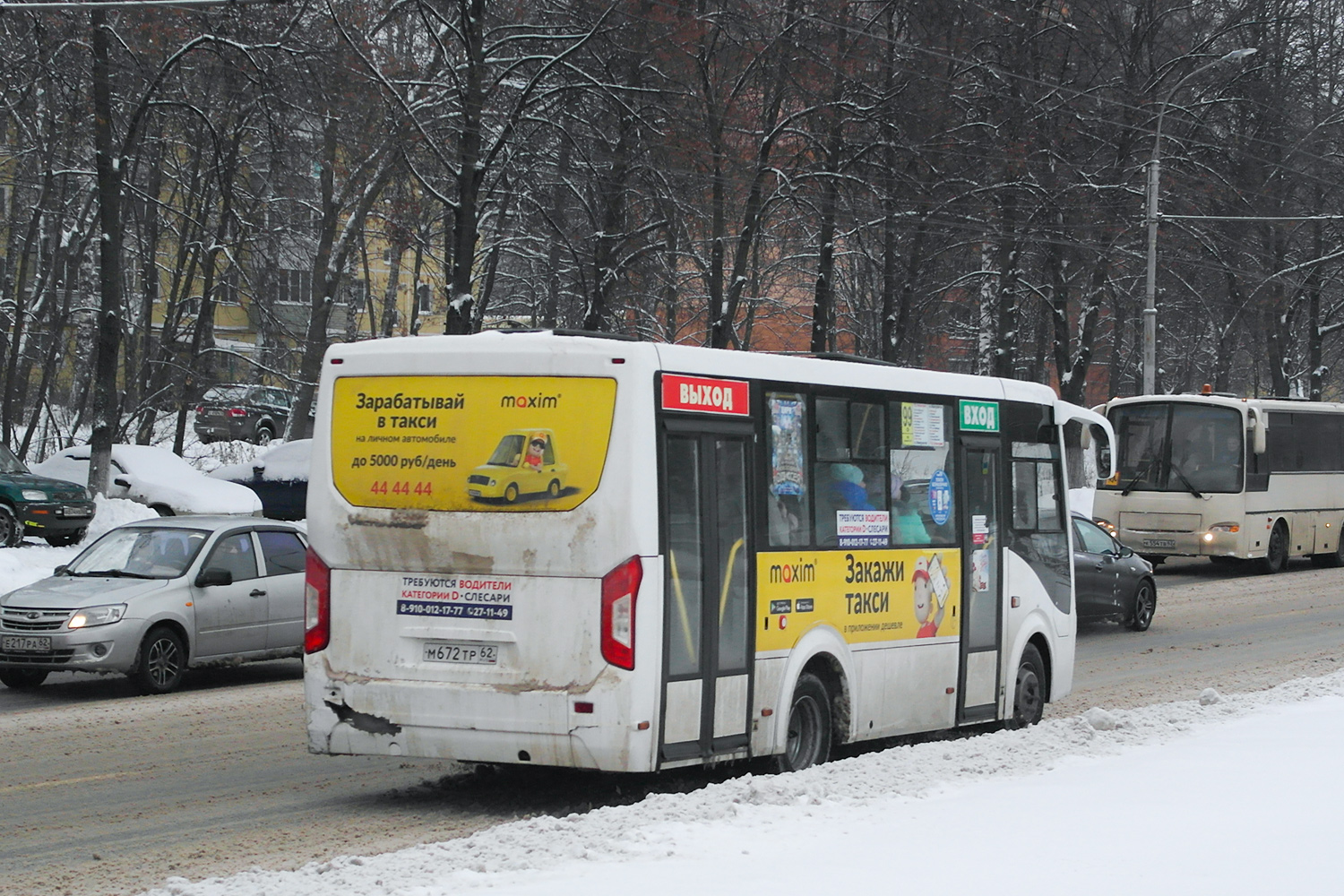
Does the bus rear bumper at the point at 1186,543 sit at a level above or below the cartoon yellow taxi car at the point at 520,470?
below

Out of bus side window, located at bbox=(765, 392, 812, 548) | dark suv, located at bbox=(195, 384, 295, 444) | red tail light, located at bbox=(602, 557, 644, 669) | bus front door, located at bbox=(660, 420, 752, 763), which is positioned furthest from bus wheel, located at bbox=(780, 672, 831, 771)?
dark suv, located at bbox=(195, 384, 295, 444)

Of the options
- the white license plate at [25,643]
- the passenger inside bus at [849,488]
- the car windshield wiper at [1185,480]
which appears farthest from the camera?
the car windshield wiper at [1185,480]

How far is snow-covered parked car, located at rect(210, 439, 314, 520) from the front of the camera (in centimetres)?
3048

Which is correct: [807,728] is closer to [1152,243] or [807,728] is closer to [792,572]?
[792,572]

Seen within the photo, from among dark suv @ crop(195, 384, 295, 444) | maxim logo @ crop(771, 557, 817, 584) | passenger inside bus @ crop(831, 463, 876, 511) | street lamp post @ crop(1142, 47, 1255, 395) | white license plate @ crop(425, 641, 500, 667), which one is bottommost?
white license plate @ crop(425, 641, 500, 667)

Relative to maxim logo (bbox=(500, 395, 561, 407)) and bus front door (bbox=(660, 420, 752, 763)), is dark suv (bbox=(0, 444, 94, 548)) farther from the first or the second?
bus front door (bbox=(660, 420, 752, 763))

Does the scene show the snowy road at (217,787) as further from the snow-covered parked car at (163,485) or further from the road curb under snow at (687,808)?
the snow-covered parked car at (163,485)

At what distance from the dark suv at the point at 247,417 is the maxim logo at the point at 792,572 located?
35672mm

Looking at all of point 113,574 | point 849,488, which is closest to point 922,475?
point 849,488

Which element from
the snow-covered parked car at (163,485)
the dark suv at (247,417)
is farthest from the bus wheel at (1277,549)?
the dark suv at (247,417)

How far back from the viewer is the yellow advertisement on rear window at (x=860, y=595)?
31.0 ft

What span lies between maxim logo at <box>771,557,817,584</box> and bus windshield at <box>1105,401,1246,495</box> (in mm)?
20512

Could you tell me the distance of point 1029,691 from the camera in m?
12.4

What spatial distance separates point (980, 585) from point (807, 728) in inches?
90.4
